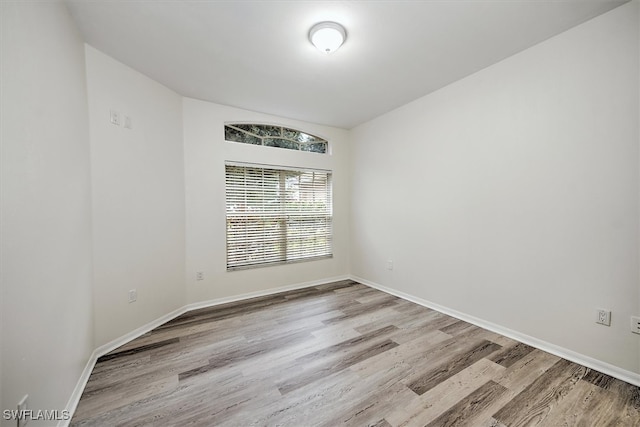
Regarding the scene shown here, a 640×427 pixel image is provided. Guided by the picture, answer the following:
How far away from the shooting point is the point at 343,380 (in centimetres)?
180

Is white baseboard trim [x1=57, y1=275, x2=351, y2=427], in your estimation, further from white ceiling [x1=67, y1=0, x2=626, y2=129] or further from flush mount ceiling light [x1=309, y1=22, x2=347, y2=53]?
flush mount ceiling light [x1=309, y1=22, x2=347, y2=53]

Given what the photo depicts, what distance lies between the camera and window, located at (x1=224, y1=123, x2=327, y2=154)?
350 cm

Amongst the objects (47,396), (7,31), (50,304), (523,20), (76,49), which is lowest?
(47,396)

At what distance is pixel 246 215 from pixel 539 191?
324 cm

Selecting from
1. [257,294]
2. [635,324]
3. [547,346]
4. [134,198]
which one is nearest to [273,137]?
[134,198]

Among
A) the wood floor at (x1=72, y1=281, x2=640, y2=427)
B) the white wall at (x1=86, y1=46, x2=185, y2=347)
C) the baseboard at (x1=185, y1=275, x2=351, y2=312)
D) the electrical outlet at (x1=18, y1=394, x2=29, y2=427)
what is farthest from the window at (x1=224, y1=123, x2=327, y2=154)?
the electrical outlet at (x1=18, y1=394, x2=29, y2=427)

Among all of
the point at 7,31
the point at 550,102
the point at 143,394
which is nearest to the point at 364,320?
the point at 143,394

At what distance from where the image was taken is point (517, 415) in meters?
1.49

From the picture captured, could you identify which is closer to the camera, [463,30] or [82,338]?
[82,338]

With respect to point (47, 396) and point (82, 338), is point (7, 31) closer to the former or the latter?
point (47, 396)

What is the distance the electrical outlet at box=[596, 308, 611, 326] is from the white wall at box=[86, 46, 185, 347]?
155 inches

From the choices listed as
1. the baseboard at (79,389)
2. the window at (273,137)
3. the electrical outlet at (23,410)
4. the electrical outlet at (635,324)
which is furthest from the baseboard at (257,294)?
the electrical outlet at (635,324)

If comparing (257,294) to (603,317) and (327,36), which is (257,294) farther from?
(603,317)

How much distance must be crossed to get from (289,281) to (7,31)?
3.45 metres
